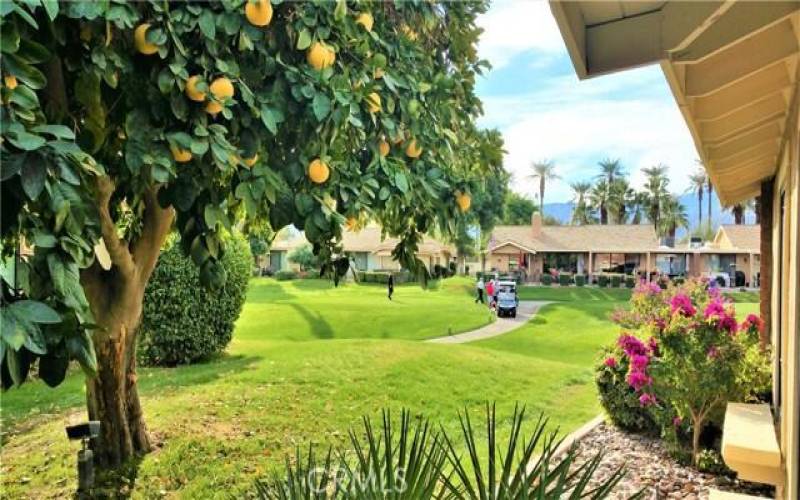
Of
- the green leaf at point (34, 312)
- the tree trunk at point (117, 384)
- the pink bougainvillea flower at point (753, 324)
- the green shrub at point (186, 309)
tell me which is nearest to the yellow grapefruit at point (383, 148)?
the green leaf at point (34, 312)

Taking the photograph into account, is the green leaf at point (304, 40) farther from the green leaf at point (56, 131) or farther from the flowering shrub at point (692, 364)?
the flowering shrub at point (692, 364)

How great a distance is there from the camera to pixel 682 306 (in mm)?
3896

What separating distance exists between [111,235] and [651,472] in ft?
11.9

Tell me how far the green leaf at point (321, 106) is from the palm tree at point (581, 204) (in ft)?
98.7

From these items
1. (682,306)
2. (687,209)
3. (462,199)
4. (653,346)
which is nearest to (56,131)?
(462,199)

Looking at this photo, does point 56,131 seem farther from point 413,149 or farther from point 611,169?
point 611,169

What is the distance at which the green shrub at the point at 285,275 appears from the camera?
11789 mm

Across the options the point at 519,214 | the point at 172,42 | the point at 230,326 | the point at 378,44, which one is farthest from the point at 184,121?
the point at 519,214

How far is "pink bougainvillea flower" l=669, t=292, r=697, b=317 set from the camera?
385 centimetres

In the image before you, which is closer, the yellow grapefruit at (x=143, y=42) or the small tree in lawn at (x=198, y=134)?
the small tree in lawn at (x=198, y=134)

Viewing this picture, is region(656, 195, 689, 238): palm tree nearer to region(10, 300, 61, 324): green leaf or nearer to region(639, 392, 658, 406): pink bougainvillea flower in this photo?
region(639, 392, 658, 406): pink bougainvillea flower

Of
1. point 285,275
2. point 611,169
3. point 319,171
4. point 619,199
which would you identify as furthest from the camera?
point 611,169

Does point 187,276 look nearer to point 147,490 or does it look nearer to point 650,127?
point 147,490

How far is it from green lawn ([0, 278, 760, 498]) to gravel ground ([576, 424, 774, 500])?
1.09 m
